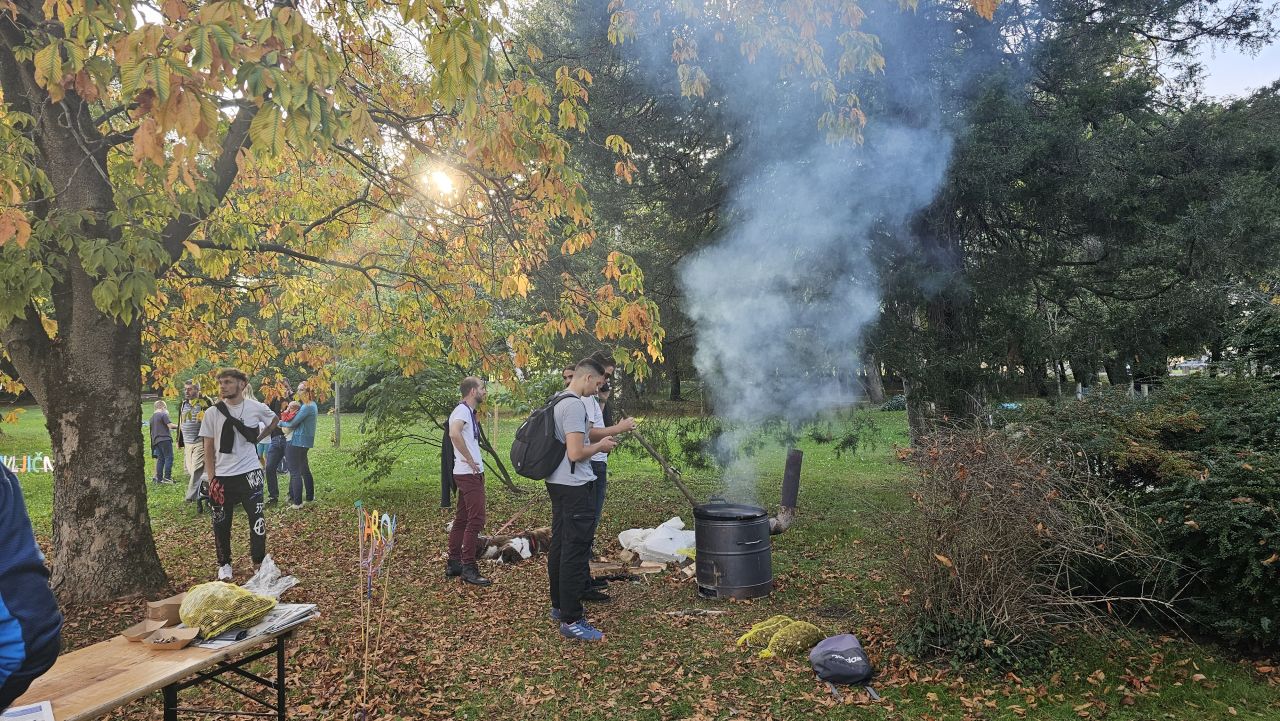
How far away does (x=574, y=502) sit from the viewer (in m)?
5.33

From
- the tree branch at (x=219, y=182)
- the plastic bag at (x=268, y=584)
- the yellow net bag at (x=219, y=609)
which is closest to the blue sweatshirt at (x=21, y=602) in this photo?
the yellow net bag at (x=219, y=609)

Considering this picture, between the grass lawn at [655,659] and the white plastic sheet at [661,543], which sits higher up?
the white plastic sheet at [661,543]

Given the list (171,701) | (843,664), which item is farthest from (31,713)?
(843,664)

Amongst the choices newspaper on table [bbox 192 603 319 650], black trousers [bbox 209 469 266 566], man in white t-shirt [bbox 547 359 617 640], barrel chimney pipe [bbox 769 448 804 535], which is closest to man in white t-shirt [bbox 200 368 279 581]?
black trousers [bbox 209 469 266 566]

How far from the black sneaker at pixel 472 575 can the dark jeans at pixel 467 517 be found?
5 centimetres

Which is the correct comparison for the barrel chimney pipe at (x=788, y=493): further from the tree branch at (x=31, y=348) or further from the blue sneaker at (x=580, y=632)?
the tree branch at (x=31, y=348)

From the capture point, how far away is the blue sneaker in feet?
17.2

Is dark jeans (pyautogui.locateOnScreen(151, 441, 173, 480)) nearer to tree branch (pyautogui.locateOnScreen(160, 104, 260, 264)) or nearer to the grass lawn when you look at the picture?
the grass lawn

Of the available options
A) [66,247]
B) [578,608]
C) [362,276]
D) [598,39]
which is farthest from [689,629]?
[598,39]

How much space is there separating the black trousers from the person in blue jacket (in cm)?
505

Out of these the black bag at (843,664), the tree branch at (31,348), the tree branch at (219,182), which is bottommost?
the black bag at (843,664)

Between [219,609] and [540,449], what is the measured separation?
8.09 feet

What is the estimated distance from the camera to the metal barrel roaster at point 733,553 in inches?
239

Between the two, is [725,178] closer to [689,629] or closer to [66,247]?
[689,629]
